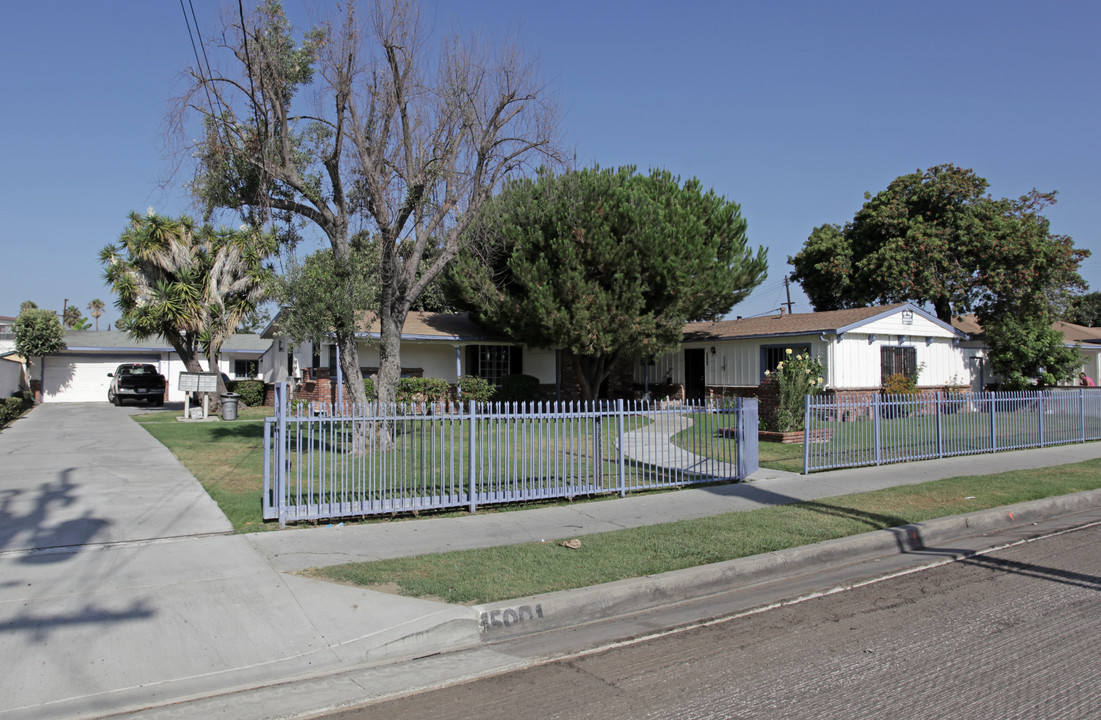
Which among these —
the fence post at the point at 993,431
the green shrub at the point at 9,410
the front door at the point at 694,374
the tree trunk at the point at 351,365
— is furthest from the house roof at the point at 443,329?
the fence post at the point at 993,431

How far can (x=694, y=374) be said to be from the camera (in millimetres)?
26688

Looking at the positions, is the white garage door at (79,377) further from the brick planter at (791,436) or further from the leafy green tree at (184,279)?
the brick planter at (791,436)

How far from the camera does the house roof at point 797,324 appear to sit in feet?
72.5

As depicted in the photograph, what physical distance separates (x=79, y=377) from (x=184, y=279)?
13.9 meters

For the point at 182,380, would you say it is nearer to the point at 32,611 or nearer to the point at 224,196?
the point at 224,196

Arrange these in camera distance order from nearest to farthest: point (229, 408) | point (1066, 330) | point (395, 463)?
point (395, 463)
point (229, 408)
point (1066, 330)

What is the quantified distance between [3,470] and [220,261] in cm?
1490

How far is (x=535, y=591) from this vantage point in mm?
5988

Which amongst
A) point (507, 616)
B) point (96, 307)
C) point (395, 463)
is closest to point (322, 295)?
point (395, 463)

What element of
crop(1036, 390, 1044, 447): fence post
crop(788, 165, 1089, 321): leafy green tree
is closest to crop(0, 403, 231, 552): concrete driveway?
crop(1036, 390, 1044, 447): fence post

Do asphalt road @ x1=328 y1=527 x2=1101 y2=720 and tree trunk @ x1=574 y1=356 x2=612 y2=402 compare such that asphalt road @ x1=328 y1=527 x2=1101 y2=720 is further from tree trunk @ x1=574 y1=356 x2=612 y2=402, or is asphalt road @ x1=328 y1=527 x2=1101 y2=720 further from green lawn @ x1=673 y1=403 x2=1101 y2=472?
tree trunk @ x1=574 y1=356 x2=612 y2=402

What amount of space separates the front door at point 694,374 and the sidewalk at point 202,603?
53.0 feet

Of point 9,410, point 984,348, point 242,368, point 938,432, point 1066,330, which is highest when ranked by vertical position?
point 1066,330

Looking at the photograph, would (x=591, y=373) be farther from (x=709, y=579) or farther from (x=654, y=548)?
(x=709, y=579)
